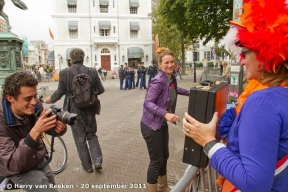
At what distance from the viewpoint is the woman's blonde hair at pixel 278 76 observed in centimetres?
115

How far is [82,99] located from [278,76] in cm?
311

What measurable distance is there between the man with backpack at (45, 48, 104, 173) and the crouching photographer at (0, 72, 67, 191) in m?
1.70

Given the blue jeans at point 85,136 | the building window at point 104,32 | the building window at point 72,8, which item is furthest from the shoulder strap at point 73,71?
the building window at point 72,8

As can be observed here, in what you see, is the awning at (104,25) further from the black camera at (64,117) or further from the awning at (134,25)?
the black camera at (64,117)

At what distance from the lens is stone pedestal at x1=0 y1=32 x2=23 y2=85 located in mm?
9727

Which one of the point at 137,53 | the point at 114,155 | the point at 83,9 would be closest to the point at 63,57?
the point at 83,9

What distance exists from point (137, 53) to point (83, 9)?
11.1m

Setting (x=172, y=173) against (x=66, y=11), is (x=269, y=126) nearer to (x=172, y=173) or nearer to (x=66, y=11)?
(x=172, y=173)

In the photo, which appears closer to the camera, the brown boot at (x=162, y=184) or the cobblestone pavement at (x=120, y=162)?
the brown boot at (x=162, y=184)

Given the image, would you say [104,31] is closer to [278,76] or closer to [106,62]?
[106,62]

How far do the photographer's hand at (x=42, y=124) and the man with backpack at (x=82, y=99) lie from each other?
196 cm

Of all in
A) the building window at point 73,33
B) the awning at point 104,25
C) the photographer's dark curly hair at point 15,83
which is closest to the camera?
the photographer's dark curly hair at point 15,83

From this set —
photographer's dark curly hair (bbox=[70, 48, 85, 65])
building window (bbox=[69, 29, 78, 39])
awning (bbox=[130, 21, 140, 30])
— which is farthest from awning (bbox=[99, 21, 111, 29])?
photographer's dark curly hair (bbox=[70, 48, 85, 65])

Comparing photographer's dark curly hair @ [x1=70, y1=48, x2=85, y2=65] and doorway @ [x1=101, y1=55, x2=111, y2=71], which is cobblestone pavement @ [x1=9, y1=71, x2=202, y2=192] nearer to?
photographer's dark curly hair @ [x1=70, y1=48, x2=85, y2=65]
